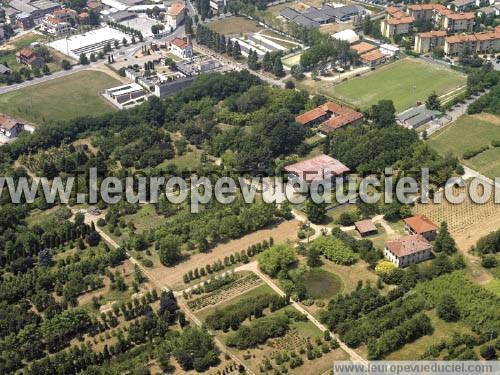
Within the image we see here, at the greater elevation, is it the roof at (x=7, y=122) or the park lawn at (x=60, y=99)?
the roof at (x=7, y=122)

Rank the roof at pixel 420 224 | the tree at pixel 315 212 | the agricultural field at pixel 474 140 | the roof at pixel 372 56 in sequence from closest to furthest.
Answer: the roof at pixel 420 224
the tree at pixel 315 212
the agricultural field at pixel 474 140
the roof at pixel 372 56

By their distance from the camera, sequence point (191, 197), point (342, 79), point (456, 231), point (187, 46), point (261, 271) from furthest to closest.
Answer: point (187, 46) → point (342, 79) → point (191, 197) → point (456, 231) → point (261, 271)

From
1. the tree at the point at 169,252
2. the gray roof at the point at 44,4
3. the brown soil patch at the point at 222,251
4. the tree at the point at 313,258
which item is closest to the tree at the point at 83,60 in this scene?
the gray roof at the point at 44,4

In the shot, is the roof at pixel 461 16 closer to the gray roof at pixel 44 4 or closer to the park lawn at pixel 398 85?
the park lawn at pixel 398 85

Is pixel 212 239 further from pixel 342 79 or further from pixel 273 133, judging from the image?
pixel 342 79

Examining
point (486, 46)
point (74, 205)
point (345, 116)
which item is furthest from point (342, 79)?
point (74, 205)

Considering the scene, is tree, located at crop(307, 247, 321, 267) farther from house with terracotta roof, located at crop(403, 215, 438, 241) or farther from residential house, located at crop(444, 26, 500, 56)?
residential house, located at crop(444, 26, 500, 56)
